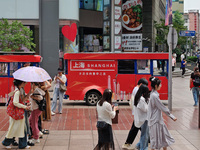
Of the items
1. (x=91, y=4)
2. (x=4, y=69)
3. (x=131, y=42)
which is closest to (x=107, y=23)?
(x=91, y=4)

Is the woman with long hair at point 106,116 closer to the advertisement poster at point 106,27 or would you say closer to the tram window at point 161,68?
the tram window at point 161,68

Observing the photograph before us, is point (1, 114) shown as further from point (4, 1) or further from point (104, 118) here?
point (4, 1)

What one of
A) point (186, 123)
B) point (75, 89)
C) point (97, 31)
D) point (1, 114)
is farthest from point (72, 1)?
point (186, 123)

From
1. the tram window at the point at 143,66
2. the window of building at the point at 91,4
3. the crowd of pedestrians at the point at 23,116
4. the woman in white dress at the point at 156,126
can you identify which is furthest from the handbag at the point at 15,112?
the window of building at the point at 91,4

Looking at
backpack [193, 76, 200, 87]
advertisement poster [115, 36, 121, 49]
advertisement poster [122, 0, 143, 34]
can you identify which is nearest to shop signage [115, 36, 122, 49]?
advertisement poster [115, 36, 121, 49]

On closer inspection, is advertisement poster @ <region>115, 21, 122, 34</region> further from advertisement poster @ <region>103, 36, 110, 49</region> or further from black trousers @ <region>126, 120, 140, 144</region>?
black trousers @ <region>126, 120, 140, 144</region>

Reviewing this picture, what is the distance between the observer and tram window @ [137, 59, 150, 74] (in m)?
16.3

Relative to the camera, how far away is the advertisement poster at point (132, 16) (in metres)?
38.8

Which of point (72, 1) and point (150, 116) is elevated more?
point (72, 1)

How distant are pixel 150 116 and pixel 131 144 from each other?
1.35 metres

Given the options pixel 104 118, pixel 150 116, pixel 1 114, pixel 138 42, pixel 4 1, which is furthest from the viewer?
pixel 138 42

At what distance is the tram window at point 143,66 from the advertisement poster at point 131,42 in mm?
21688

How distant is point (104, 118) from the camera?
23.9 ft

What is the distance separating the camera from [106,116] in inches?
286
